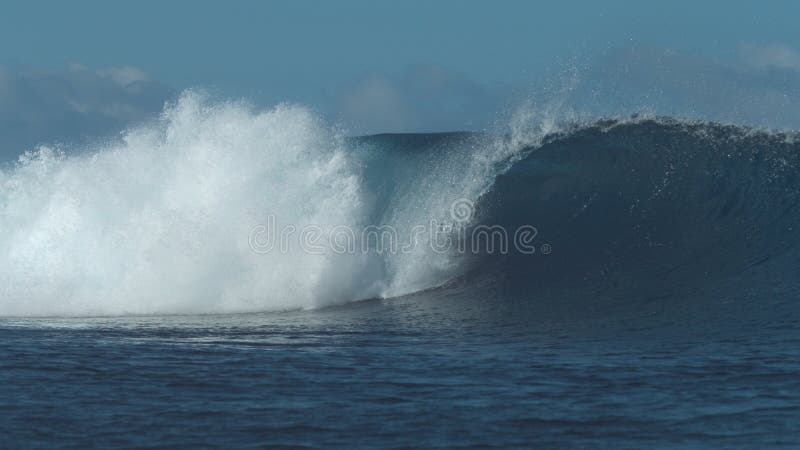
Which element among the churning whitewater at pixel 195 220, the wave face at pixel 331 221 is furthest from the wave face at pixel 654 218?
the churning whitewater at pixel 195 220

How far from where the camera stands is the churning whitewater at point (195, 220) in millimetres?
15906

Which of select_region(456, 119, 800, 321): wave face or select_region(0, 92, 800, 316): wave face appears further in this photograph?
select_region(0, 92, 800, 316): wave face

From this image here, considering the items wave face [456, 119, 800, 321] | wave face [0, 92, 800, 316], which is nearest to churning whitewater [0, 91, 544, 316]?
wave face [0, 92, 800, 316]

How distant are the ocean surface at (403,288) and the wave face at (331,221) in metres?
0.05

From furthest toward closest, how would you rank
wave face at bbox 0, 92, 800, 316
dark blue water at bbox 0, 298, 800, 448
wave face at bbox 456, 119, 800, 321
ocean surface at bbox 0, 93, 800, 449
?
wave face at bbox 0, 92, 800, 316 < wave face at bbox 456, 119, 800, 321 < ocean surface at bbox 0, 93, 800, 449 < dark blue water at bbox 0, 298, 800, 448

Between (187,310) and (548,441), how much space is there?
880 centimetres

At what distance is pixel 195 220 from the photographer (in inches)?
668

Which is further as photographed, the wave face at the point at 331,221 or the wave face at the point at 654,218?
the wave face at the point at 331,221

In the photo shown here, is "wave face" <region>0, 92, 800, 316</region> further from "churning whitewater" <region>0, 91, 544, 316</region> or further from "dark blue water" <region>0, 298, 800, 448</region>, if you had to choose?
"dark blue water" <region>0, 298, 800, 448</region>

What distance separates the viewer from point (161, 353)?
11.0 metres

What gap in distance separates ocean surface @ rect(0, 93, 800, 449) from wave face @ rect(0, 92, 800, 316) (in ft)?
0.16

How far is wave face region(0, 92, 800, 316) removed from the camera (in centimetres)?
1592

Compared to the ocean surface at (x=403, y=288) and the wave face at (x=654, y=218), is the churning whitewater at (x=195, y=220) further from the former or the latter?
the wave face at (x=654, y=218)

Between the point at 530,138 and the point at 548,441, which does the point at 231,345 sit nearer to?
the point at 548,441
